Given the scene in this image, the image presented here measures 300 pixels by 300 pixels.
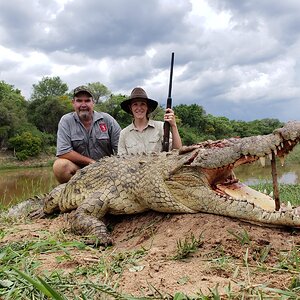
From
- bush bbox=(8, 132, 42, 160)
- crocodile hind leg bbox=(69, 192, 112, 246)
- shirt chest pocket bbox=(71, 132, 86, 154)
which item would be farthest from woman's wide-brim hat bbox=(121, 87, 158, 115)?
bush bbox=(8, 132, 42, 160)

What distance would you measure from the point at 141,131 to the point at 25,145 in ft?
109

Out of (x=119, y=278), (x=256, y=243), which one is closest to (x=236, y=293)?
(x=119, y=278)

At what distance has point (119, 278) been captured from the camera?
2.41 m

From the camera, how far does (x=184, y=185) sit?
11.9 ft

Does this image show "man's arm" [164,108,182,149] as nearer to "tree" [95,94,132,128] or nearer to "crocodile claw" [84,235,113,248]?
"crocodile claw" [84,235,113,248]

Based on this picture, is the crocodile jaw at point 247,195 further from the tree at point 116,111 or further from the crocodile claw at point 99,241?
the tree at point 116,111

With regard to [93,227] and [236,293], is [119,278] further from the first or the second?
[93,227]

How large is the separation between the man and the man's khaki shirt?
23.2 inches

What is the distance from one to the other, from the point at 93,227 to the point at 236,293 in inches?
74.1

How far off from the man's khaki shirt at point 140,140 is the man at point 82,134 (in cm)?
59

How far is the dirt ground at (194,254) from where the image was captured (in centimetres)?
224

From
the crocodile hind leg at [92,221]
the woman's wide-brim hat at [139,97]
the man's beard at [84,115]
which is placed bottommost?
the crocodile hind leg at [92,221]

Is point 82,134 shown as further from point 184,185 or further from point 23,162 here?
point 23,162

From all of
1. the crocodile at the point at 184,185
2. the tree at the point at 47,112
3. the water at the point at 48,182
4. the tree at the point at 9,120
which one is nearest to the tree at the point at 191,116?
the tree at the point at 47,112
